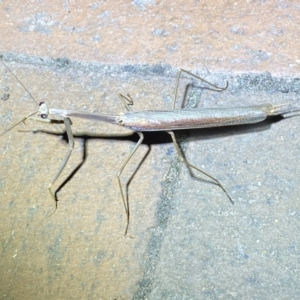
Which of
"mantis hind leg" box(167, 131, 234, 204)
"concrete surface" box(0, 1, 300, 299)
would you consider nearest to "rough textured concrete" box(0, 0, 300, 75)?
"concrete surface" box(0, 1, 300, 299)

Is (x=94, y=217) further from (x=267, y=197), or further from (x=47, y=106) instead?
Answer: (x=267, y=197)

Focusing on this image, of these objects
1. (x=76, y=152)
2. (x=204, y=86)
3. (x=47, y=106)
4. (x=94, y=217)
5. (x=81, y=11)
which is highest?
(x=81, y=11)

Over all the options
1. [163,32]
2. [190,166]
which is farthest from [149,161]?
[163,32]

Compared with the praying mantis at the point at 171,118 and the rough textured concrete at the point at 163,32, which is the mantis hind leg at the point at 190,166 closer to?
the praying mantis at the point at 171,118

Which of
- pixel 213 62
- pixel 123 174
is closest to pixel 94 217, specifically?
pixel 123 174

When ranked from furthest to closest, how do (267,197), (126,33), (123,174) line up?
(126,33)
(123,174)
(267,197)

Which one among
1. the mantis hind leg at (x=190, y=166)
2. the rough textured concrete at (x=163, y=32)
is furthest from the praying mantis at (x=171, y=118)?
the rough textured concrete at (x=163, y=32)
